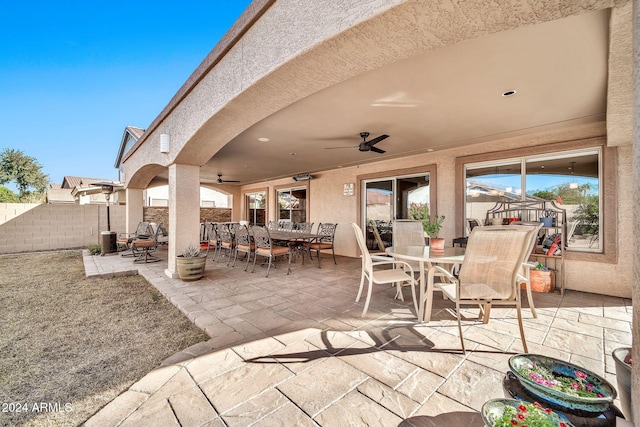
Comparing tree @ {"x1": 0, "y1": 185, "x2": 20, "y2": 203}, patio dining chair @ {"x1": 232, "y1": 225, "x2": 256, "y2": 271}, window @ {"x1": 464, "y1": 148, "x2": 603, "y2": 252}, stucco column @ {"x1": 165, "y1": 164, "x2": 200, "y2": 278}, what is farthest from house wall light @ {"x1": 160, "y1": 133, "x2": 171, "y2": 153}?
tree @ {"x1": 0, "y1": 185, "x2": 20, "y2": 203}

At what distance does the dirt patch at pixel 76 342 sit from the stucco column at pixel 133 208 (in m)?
3.43

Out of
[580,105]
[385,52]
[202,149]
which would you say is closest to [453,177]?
[580,105]

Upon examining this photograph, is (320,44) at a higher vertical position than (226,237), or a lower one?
higher

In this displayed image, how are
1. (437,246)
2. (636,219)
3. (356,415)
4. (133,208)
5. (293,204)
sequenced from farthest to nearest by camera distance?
(293,204) → (133,208) → (437,246) → (356,415) → (636,219)

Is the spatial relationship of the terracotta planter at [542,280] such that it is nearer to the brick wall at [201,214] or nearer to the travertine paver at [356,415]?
the travertine paver at [356,415]

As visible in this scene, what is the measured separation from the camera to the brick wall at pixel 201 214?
9155 millimetres

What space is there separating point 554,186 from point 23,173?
1166 inches

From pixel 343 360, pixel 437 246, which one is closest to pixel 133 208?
pixel 343 360

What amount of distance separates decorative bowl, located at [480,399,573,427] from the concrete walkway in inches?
27.6

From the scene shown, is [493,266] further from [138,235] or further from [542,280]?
[138,235]

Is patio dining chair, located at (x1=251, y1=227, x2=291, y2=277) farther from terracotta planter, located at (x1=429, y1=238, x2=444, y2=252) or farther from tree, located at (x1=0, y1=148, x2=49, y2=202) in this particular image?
tree, located at (x1=0, y1=148, x2=49, y2=202)

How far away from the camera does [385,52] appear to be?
1.70 m

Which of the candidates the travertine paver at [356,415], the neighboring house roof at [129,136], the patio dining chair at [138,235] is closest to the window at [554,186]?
the travertine paver at [356,415]

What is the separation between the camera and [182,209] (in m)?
4.38
